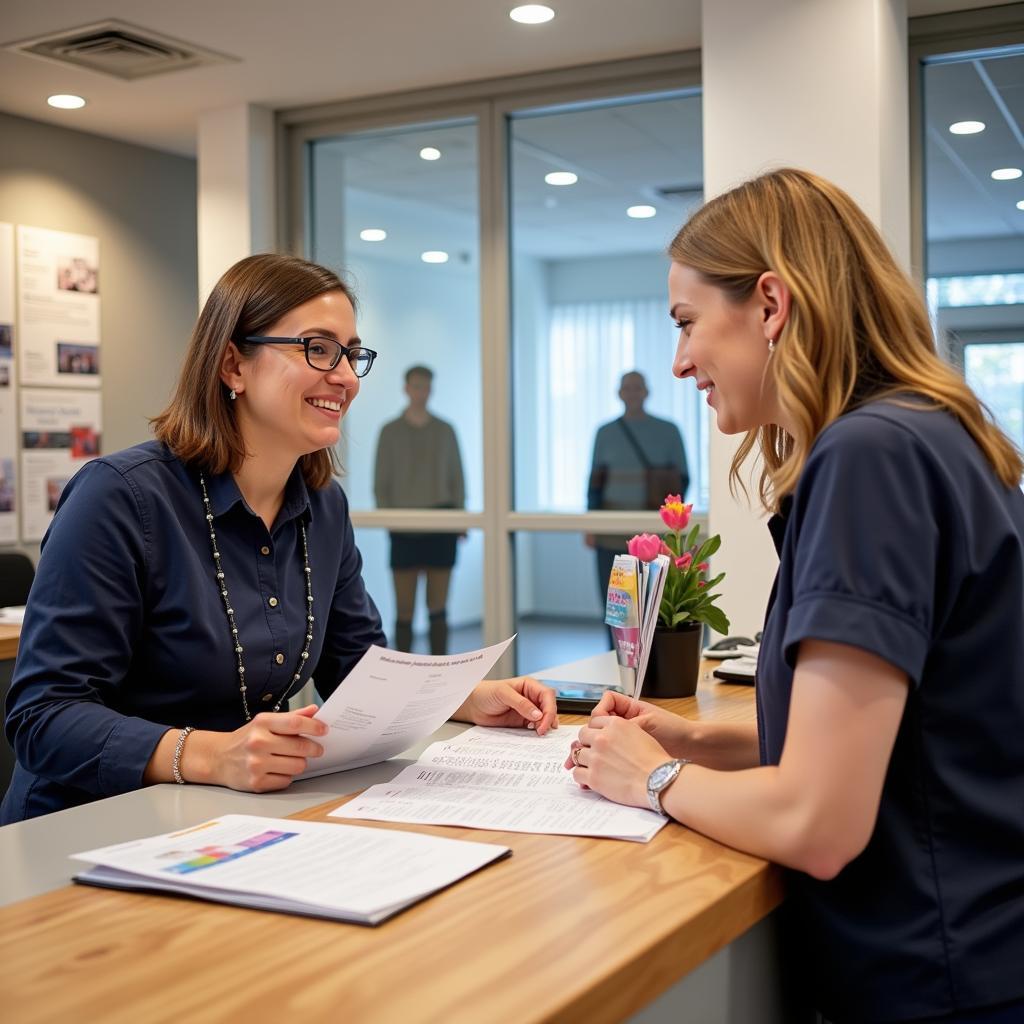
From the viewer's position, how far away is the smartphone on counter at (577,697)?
1.80 metres

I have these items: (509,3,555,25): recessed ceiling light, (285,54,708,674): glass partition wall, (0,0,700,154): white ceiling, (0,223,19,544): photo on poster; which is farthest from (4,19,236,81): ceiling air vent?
(509,3,555,25): recessed ceiling light

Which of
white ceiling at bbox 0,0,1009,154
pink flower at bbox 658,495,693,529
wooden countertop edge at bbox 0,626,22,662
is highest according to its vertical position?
white ceiling at bbox 0,0,1009,154

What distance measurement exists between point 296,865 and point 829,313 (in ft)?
2.28

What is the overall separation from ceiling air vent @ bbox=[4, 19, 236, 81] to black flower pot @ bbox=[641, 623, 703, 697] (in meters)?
2.77

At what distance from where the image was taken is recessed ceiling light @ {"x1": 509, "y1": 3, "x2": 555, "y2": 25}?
3.52m

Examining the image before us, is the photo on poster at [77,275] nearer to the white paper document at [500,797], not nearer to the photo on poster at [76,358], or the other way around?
the photo on poster at [76,358]

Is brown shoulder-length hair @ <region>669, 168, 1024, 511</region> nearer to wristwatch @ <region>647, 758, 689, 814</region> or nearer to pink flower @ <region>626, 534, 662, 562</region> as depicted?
wristwatch @ <region>647, 758, 689, 814</region>

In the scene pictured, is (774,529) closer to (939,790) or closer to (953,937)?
(939,790)

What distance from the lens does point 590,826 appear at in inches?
46.0

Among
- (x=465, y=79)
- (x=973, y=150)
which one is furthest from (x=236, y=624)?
(x=465, y=79)

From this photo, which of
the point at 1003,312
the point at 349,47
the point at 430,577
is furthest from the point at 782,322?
the point at 430,577

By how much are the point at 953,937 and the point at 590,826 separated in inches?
13.3

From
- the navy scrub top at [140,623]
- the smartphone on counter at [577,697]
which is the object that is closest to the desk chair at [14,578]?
the navy scrub top at [140,623]

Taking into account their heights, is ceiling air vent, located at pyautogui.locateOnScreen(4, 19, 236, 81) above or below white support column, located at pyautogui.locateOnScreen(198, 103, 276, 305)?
above
